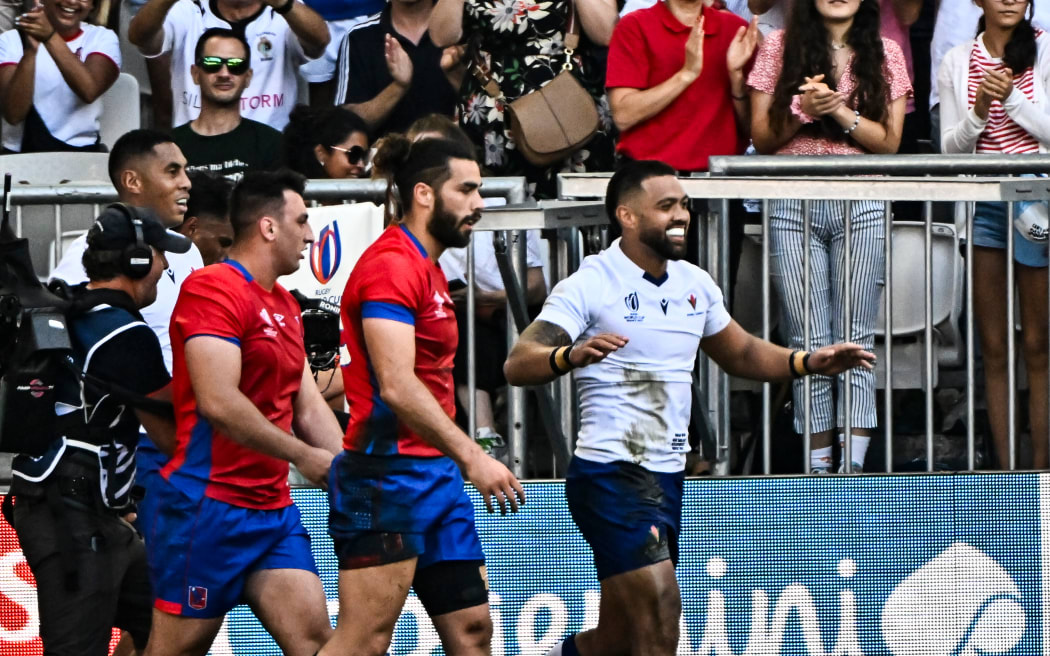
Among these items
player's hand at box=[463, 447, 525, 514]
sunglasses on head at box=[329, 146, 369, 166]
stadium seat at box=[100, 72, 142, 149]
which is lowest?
player's hand at box=[463, 447, 525, 514]

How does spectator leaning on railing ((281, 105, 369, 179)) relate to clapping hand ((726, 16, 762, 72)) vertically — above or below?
below

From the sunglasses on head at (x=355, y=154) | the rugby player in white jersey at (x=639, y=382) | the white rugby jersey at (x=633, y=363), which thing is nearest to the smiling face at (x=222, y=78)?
the sunglasses on head at (x=355, y=154)

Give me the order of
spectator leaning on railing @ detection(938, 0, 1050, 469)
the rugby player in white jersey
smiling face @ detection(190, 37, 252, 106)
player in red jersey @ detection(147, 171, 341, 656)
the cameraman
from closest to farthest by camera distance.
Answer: player in red jersey @ detection(147, 171, 341, 656), the cameraman, the rugby player in white jersey, spectator leaning on railing @ detection(938, 0, 1050, 469), smiling face @ detection(190, 37, 252, 106)

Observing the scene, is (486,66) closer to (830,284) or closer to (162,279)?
(830,284)

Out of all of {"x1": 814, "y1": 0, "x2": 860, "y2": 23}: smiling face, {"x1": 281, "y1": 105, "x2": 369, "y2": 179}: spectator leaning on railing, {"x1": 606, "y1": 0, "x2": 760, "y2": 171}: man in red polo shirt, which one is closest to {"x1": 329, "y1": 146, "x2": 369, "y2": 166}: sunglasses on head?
{"x1": 281, "y1": 105, "x2": 369, "y2": 179}: spectator leaning on railing

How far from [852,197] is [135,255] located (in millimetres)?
3278

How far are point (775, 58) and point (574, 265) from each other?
1544mm

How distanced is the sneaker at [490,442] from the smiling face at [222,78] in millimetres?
2811

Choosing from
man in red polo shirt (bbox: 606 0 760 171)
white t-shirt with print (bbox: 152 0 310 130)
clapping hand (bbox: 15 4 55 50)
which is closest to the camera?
man in red polo shirt (bbox: 606 0 760 171)

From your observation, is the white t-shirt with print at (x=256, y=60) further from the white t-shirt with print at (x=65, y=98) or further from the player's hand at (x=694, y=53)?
the player's hand at (x=694, y=53)

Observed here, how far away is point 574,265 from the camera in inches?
324

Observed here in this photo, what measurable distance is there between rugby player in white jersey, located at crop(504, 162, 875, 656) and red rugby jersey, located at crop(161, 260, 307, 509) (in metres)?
0.91

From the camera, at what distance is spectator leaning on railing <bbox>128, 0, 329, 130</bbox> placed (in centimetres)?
1019

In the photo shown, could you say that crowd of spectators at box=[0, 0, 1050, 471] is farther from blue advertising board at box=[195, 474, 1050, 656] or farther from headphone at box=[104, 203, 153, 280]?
headphone at box=[104, 203, 153, 280]
